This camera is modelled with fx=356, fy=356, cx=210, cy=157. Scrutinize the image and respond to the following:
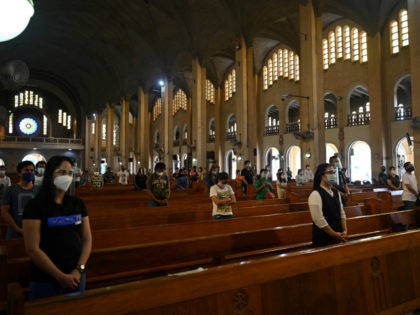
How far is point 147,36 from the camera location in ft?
87.3

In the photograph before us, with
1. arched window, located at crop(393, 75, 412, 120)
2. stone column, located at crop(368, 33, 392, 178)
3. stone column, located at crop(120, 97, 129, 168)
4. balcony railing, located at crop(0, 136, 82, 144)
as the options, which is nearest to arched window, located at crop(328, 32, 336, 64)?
stone column, located at crop(368, 33, 392, 178)

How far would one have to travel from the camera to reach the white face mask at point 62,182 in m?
2.46

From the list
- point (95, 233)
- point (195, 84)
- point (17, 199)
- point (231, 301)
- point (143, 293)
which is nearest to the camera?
point (143, 293)

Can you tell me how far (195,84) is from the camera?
78.4ft

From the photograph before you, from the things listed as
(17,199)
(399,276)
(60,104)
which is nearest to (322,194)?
(399,276)

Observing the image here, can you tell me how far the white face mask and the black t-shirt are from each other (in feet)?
0.38

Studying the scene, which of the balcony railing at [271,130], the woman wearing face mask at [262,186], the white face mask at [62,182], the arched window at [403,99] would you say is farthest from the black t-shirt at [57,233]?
the balcony railing at [271,130]

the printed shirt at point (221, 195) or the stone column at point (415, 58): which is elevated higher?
the stone column at point (415, 58)

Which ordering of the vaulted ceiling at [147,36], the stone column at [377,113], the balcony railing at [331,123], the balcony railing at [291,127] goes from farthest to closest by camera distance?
the balcony railing at [291,127] < the balcony railing at [331,123] < the vaulted ceiling at [147,36] < the stone column at [377,113]

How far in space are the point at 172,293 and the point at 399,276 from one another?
85.0 inches

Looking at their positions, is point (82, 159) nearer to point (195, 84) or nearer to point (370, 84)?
point (195, 84)

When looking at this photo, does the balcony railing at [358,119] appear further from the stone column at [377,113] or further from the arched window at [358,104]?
the stone column at [377,113]

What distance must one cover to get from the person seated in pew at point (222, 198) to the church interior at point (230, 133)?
318mm

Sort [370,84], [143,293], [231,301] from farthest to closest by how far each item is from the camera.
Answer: [370,84], [231,301], [143,293]
